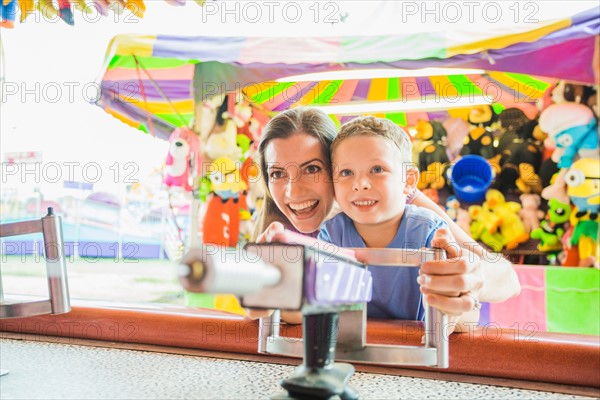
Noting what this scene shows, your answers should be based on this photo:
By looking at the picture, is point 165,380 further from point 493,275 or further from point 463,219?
point 463,219

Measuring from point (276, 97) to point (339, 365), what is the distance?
211cm

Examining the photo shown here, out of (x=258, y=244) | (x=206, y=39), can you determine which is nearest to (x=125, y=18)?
(x=206, y=39)

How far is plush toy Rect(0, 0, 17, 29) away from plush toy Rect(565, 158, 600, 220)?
2.39 m

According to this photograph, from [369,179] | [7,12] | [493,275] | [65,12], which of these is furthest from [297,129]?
[7,12]

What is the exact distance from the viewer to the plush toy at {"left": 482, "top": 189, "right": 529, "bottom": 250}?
2.22 meters

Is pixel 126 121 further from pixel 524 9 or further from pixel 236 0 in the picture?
pixel 524 9

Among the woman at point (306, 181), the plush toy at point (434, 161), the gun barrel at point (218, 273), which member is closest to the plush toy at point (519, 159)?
the plush toy at point (434, 161)

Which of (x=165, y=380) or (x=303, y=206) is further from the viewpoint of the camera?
(x=303, y=206)

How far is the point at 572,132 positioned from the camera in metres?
2.10

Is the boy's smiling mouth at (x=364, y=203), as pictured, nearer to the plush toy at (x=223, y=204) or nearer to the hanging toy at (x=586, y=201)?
the hanging toy at (x=586, y=201)

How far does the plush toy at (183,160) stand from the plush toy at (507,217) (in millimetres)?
1334

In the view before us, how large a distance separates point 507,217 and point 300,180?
1.51 meters

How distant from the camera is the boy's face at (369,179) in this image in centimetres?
86

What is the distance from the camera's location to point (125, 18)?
7.62 feet
